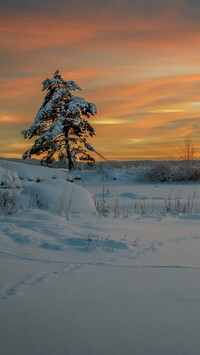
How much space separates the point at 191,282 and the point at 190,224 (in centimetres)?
281

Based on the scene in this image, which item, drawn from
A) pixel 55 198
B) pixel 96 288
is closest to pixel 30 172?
pixel 55 198

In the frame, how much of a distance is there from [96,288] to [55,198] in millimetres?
3957

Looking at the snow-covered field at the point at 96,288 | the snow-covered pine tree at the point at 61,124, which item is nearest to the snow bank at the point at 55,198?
the snow-covered field at the point at 96,288

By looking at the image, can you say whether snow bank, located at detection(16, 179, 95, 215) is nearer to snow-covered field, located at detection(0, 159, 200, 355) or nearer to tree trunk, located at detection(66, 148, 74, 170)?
snow-covered field, located at detection(0, 159, 200, 355)

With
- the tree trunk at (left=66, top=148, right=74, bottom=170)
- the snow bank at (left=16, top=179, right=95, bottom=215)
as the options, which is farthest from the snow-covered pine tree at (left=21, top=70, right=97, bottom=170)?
the snow bank at (left=16, top=179, right=95, bottom=215)

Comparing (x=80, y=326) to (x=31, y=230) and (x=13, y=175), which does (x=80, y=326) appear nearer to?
(x=31, y=230)

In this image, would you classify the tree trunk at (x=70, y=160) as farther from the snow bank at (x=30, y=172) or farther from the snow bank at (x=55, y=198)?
the snow bank at (x=55, y=198)

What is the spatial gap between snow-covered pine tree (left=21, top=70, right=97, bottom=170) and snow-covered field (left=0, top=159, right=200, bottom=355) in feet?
50.3

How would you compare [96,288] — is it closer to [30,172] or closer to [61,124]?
[30,172]

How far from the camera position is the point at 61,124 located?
19.7m

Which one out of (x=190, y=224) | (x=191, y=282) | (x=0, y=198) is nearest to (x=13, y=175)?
(x=0, y=198)

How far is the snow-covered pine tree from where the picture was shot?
1980cm

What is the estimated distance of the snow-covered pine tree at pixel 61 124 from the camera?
19.8 m

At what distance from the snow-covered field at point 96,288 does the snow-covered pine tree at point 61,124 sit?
15342mm
